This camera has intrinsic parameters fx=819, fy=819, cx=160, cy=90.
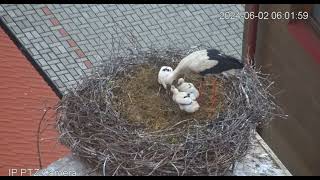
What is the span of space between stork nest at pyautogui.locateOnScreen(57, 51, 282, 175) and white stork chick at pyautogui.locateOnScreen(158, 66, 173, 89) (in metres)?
0.08

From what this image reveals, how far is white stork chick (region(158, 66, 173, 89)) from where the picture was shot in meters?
4.79

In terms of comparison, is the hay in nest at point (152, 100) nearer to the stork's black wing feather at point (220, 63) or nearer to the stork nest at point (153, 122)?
the stork nest at point (153, 122)

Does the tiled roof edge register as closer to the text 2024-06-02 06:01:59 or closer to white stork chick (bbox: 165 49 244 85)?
the text 2024-06-02 06:01:59

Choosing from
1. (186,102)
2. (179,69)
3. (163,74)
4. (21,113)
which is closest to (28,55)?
(21,113)

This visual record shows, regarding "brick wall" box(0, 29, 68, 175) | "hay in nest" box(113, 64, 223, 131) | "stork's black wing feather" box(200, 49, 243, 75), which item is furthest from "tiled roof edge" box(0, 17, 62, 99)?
"stork's black wing feather" box(200, 49, 243, 75)

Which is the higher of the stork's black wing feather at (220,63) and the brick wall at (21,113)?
the stork's black wing feather at (220,63)

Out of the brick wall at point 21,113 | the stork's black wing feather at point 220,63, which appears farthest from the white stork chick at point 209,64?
the brick wall at point 21,113

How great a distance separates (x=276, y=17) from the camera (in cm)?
655

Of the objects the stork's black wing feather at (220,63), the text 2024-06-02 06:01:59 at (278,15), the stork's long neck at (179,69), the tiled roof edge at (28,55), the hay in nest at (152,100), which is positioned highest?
the stork's black wing feather at (220,63)

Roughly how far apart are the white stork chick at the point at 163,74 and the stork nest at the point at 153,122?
76 millimetres

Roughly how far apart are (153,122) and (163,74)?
361mm

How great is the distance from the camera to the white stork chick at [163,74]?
15.7 ft

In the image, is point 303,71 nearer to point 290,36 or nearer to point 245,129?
point 290,36

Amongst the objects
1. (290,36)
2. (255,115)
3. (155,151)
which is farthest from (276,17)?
(155,151)
